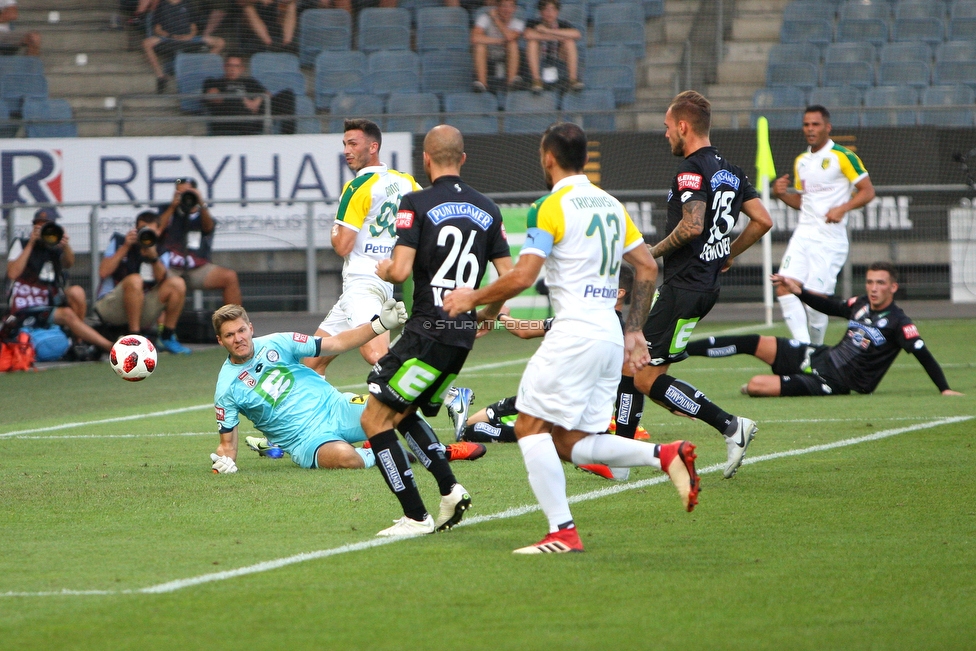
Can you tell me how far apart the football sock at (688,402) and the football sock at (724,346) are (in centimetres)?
317

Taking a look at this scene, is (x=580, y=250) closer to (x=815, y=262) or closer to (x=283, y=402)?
(x=283, y=402)

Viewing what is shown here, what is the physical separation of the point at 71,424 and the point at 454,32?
1496 cm

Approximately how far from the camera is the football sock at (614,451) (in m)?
5.62

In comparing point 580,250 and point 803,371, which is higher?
point 580,250

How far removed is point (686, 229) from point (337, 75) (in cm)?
1731

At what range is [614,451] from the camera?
18.5ft

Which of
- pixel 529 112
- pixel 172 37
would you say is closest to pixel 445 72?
pixel 529 112

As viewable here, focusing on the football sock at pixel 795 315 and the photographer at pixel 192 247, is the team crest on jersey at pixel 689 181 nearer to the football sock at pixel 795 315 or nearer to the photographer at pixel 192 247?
the football sock at pixel 795 315

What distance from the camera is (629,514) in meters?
6.34

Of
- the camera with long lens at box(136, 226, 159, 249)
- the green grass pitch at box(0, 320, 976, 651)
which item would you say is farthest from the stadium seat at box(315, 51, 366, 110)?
the green grass pitch at box(0, 320, 976, 651)

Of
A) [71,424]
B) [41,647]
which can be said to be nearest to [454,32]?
[71,424]

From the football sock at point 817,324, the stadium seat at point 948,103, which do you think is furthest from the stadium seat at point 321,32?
the football sock at point 817,324

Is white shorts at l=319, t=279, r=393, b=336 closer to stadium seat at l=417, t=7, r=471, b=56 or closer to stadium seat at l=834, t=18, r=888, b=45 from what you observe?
stadium seat at l=417, t=7, r=471, b=56

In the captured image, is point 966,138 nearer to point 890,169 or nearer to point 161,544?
point 890,169
